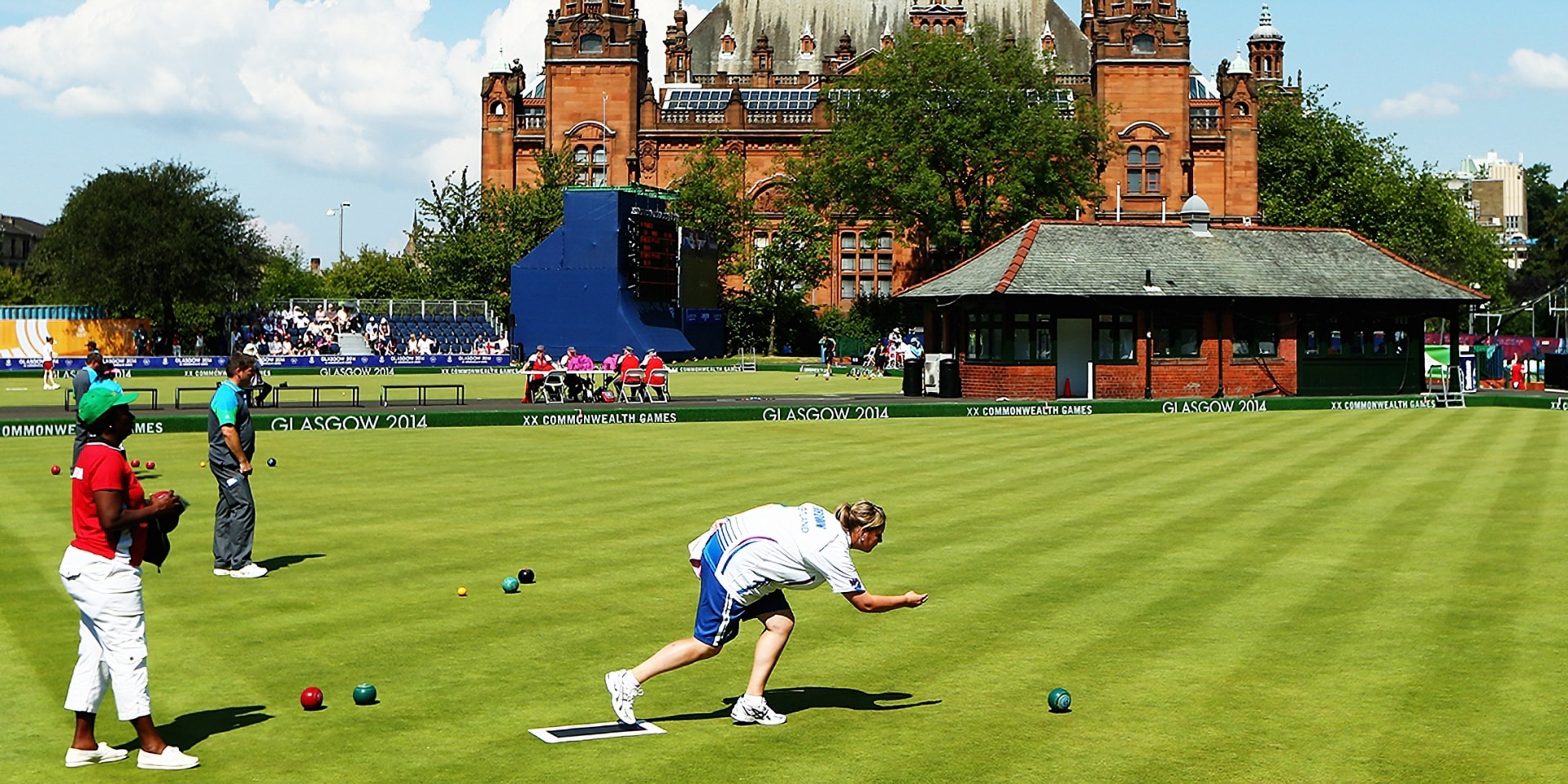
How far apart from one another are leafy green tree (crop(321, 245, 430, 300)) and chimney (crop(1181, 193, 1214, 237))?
158 feet

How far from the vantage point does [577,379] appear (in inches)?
1521

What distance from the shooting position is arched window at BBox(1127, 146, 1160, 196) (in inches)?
3418

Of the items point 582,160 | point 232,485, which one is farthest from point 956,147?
point 232,485

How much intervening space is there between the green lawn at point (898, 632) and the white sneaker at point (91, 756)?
0.06m

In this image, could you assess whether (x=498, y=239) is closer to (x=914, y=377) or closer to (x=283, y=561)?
(x=914, y=377)

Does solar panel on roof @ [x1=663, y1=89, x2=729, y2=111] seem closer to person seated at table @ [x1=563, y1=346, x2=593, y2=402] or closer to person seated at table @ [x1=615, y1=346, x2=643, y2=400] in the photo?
person seated at table @ [x1=563, y1=346, x2=593, y2=402]

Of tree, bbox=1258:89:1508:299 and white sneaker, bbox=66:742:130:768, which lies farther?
tree, bbox=1258:89:1508:299

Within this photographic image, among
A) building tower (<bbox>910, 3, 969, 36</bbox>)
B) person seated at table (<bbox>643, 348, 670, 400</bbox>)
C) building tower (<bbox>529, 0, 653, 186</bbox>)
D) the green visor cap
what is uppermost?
building tower (<bbox>910, 3, 969, 36</bbox>)

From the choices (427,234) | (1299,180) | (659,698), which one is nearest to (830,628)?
(659,698)

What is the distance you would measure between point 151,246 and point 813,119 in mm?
35467

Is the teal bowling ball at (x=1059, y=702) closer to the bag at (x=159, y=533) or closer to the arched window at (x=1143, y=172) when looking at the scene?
the bag at (x=159, y=533)

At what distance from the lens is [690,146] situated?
292ft

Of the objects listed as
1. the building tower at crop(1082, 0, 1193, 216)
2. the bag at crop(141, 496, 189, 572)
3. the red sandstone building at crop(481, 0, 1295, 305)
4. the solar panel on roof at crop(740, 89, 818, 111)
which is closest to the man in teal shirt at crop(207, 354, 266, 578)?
the bag at crop(141, 496, 189, 572)

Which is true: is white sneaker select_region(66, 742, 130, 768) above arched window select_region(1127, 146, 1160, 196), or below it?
below
